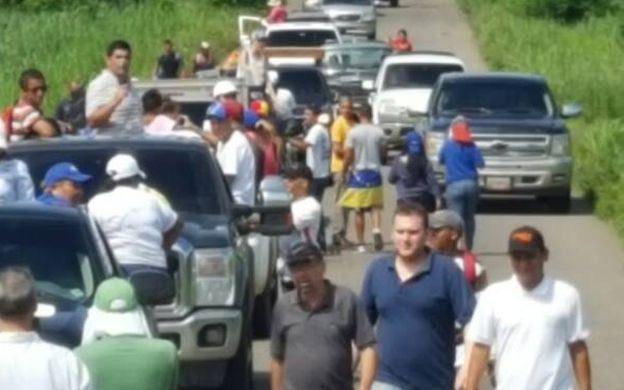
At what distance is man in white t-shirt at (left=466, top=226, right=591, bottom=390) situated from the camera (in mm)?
10633

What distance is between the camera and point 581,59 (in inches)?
1767

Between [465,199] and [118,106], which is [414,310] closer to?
[118,106]

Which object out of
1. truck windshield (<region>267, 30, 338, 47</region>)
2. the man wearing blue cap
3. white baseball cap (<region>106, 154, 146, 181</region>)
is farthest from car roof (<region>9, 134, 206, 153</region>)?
truck windshield (<region>267, 30, 338, 47</region>)

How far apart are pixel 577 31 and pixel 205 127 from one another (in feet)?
109

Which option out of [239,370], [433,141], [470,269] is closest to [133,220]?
[239,370]

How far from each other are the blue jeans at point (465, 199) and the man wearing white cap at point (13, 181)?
9.19 metres

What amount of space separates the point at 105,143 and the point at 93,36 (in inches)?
1345

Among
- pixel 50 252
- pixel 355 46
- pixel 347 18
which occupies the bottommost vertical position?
pixel 347 18

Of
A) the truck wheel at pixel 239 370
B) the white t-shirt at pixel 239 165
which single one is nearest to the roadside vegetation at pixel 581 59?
the white t-shirt at pixel 239 165

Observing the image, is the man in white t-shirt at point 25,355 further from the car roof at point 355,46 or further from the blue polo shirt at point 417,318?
the car roof at point 355,46

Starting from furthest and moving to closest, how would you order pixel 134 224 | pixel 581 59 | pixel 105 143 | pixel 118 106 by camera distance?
pixel 581 59 → pixel 118 106 → pixel 105 143 → pixel 134 224

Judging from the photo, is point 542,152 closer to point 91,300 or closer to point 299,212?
point 299,212

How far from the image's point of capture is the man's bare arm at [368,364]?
34.3ft

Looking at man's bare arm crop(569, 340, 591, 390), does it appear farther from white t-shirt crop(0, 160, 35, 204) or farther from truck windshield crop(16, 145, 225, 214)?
truck windshield crop(16, 145, 225, 214)
